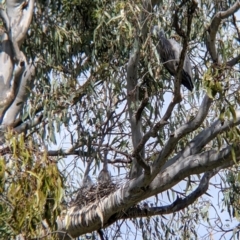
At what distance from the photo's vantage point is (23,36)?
17.3 ft

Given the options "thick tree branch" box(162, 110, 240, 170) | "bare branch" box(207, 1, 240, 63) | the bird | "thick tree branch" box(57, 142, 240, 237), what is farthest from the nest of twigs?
"bare branch" box(207, 1, 240, 63)

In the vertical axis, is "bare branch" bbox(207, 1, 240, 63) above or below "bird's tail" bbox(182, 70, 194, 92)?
below

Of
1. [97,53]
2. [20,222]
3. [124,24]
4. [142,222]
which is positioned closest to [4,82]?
[97,53]

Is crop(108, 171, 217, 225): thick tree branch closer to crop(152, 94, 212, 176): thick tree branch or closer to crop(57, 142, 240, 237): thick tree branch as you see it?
crop(57, 142, 240, 237): thick tree branch

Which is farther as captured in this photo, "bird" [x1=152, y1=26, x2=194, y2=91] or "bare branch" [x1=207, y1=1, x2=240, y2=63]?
"bird" [x1=152, y1=26, x2=194, y2=91]

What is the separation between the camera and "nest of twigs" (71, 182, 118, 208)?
500cm

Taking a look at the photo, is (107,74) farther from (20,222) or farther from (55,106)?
(20,222)

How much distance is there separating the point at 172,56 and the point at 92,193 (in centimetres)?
143

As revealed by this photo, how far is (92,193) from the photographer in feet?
16.6

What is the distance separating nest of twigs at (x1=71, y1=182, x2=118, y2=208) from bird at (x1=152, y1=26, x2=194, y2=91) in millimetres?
985

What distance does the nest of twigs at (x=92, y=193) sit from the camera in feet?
16.4

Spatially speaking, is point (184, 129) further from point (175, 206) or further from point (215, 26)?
point (175, 206)

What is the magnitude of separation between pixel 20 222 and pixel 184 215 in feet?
8.35

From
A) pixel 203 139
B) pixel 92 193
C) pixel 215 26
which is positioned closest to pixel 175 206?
pixel 92 193
